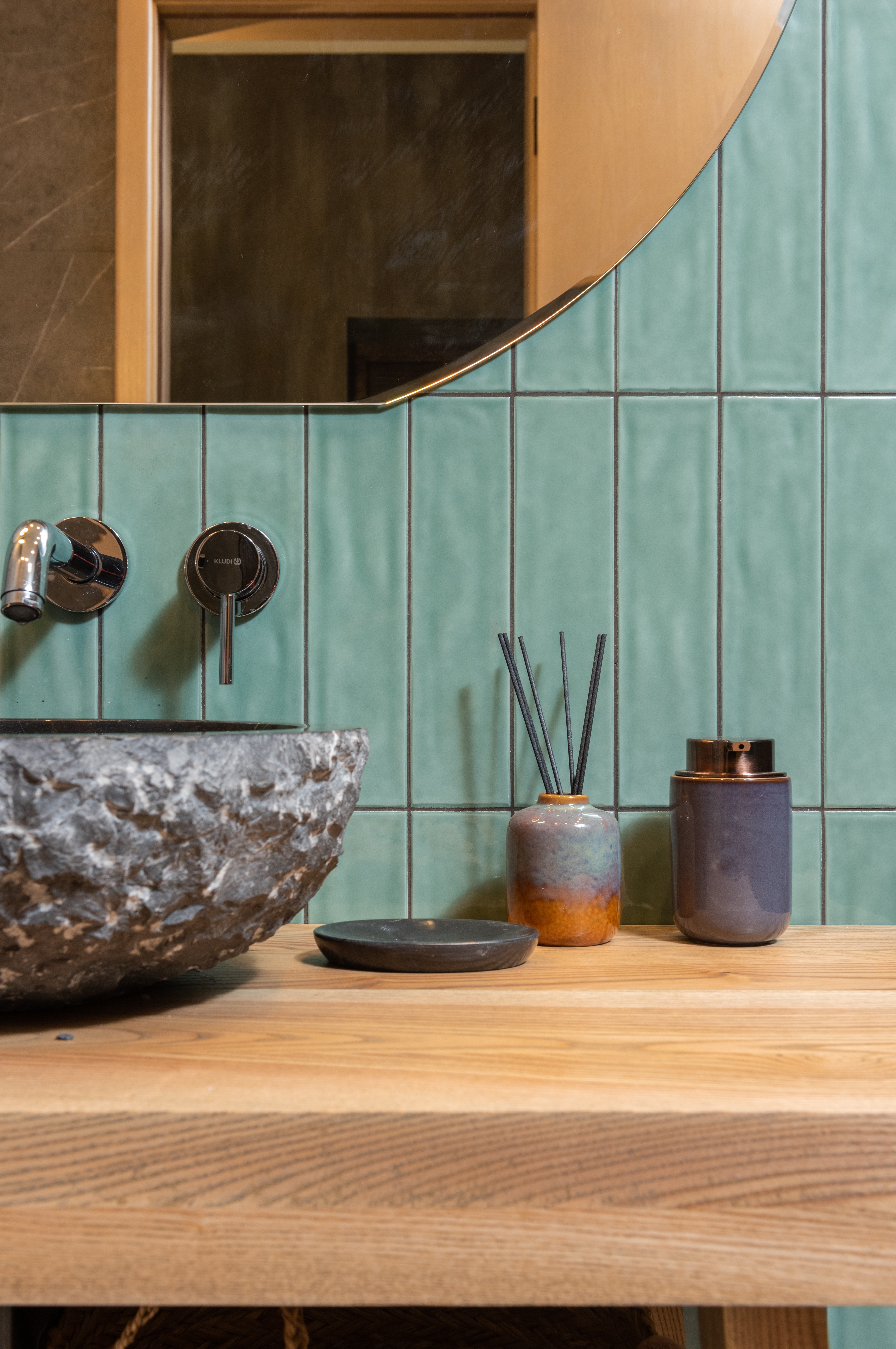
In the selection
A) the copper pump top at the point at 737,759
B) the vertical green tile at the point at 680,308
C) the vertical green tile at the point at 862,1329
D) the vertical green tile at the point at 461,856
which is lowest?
the vertical green tile at the point at 862,1329

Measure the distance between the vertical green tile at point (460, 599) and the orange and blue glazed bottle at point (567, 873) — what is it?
0.13m

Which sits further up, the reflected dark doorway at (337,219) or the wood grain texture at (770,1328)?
the reflected dark doorway at (337,219)

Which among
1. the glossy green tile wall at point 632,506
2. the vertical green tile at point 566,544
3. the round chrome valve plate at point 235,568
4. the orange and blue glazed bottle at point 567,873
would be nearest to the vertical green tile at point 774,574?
the glossy green tile wall at point 632,506

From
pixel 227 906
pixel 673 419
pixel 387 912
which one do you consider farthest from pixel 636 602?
pixel 227 906

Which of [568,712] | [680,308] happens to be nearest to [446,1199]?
[568,712]

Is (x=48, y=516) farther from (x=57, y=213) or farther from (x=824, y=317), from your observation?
(x=824, y=317)

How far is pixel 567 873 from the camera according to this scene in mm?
783

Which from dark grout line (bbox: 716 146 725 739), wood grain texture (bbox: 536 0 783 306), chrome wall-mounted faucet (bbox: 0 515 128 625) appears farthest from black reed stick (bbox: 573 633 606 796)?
chrome wall-mounted faucet (bbox: 0 515 128 625)

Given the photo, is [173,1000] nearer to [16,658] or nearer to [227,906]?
[227,906]

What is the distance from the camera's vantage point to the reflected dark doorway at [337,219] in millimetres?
928

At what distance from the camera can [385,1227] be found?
0.44 metres

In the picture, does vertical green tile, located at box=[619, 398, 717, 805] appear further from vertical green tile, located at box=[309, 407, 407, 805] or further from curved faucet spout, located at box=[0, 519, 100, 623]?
curved faucet spout, located at box=[0, 519, 100, 623]

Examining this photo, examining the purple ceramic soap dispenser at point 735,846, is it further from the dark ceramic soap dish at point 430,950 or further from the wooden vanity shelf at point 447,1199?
the wooden vanity shelf at point 447,1199

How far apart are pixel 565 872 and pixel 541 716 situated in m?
0.15
